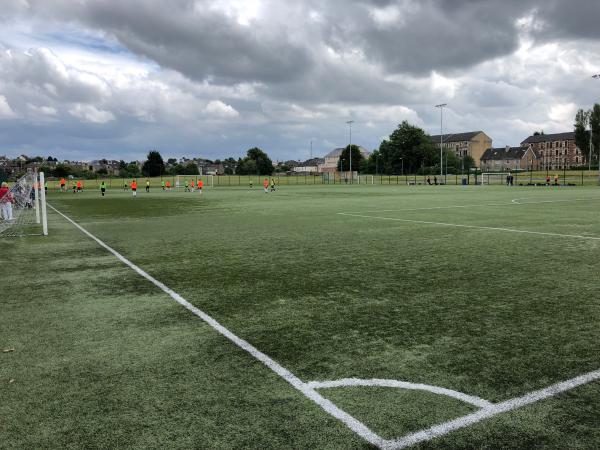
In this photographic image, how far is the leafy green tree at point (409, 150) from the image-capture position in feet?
431

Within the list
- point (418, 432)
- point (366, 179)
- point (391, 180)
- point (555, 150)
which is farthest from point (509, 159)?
point (418, 432)

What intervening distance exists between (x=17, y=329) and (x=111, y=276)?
3.05 metres

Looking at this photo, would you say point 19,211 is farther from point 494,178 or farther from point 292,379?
point 494,178

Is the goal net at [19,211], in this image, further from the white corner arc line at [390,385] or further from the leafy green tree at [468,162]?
the leafy green tree at [468,162]

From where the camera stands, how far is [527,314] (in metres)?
5.70

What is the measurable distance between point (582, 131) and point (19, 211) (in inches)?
4824

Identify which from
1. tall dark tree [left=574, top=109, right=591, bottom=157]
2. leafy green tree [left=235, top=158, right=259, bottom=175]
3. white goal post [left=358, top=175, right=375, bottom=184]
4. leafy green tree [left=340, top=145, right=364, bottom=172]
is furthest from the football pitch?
leafy green tree [left=340, top=145, right=364, bottom=172]

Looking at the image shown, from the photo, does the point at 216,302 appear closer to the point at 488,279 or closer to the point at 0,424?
the point at 0,424

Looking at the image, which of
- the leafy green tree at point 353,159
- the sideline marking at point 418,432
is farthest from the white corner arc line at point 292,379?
the leafy green tree at point 353,159

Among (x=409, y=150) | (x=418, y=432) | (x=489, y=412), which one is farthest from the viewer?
(x=409, y=150)

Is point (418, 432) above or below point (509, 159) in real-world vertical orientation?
below

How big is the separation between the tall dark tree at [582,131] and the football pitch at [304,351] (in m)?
121

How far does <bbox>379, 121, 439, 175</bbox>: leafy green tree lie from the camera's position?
131 metres

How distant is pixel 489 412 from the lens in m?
3.36
